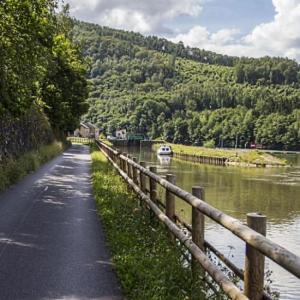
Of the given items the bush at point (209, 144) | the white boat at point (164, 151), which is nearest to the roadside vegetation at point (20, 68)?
the white boat at point (164, 151)

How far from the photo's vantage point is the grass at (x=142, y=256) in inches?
247

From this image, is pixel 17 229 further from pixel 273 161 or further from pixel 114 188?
pixel 273 161

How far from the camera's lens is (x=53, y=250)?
8.77 metres

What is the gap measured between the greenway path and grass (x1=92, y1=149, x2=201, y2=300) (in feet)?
0.63

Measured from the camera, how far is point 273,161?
308 feet

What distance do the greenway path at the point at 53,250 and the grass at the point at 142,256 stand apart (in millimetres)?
192

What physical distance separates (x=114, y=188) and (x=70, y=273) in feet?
31.1

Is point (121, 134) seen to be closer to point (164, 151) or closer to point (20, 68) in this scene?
point (164, 151)

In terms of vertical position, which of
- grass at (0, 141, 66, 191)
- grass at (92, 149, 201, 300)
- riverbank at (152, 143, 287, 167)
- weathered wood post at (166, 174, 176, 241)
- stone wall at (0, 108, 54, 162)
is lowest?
riverbank at (152, 143, 287, 167)

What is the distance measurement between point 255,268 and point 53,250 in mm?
4844

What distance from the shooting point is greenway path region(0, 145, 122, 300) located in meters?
6.61

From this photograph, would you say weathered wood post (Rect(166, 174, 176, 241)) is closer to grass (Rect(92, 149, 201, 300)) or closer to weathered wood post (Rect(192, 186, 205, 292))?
grass (Rect(92, 149, 201, 300))

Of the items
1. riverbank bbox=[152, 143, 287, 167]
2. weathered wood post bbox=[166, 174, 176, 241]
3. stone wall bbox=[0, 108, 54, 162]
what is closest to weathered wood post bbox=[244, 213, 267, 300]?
weathered wood post bbox=[166, 174, 176, 241]

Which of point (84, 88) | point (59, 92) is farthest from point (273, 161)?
point (59, 92)
